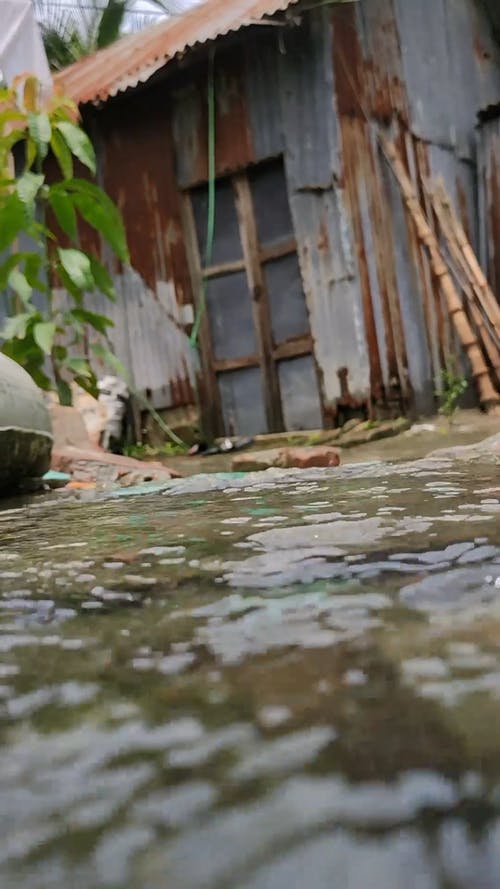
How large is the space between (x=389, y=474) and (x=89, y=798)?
1.50 metres

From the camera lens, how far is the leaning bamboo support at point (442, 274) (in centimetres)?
495

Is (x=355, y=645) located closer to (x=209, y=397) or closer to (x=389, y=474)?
(x=389, y=474)

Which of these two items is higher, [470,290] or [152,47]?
[152,47]

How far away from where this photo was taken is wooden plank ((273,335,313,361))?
17.7 feet

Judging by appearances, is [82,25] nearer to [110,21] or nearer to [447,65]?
[110,21]

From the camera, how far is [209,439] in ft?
19.3

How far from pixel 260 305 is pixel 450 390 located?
4.90ft

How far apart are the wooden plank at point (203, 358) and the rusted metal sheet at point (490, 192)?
6.80ft

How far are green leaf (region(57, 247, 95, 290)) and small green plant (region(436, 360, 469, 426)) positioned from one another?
2.54 metres

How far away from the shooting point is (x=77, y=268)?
10.2ft

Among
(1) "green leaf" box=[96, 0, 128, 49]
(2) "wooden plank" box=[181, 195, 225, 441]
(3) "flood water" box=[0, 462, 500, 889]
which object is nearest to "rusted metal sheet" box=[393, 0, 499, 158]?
(2) "wooden plank" box=[181, 195, 225, 441]

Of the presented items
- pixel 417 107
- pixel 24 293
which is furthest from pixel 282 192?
pixel 24 293

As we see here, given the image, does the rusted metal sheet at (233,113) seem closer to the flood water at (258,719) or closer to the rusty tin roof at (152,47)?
the rusty tin roof at (152,47)

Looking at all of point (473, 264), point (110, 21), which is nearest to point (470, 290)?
point (473, 264)
